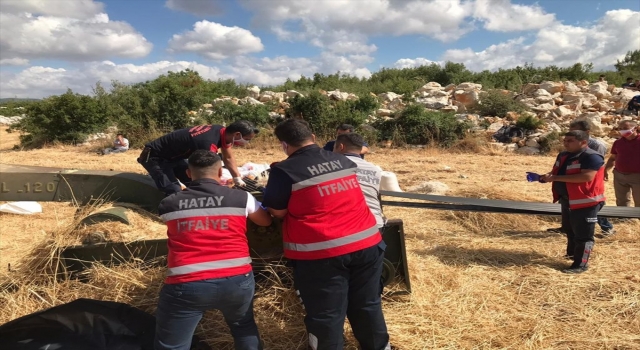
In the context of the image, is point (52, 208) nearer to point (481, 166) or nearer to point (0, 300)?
point (0, 300)

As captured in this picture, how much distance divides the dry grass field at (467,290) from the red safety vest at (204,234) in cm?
95

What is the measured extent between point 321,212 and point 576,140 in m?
3.33

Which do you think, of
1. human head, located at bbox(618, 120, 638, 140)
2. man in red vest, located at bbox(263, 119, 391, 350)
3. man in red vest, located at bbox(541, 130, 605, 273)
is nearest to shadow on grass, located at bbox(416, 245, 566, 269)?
man in red vest, located at bbox(541, 130, 605, 273)

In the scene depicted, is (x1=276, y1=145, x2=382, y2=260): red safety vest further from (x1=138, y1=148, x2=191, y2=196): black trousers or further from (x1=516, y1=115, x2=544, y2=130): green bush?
(x1=516, y1=115, x2=544, y2=130): green bush

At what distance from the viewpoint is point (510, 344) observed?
325cm

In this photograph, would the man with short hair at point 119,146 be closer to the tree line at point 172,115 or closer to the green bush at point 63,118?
the tree line at point 172,115

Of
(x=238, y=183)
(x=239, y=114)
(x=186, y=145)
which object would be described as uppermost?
(x=239, y=114)

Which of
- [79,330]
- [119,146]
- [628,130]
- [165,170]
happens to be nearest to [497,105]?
[628,130]

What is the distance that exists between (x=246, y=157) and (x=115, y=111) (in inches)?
287

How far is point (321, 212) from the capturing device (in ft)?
8.58

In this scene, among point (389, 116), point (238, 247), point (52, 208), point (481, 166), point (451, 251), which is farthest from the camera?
point (389, 116)

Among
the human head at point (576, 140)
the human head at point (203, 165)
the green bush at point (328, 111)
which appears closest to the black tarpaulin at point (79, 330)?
the human head at point (203, 165)

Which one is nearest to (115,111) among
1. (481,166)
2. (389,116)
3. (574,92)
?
(389,116)

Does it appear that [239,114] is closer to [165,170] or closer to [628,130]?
[165,170]
